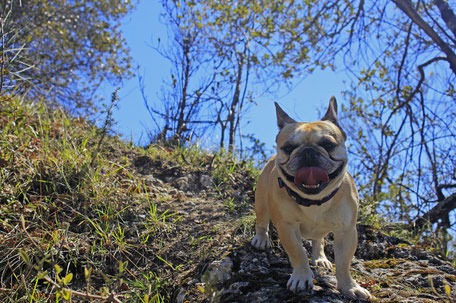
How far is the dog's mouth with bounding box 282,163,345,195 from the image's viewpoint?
8.93ft

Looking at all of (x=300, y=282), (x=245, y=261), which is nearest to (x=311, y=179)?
(x=300, y=282)

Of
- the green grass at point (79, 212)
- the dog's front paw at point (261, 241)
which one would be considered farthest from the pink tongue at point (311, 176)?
the green grass at point (79, 212)

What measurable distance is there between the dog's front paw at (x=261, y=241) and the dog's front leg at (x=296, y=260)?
2.35 ft

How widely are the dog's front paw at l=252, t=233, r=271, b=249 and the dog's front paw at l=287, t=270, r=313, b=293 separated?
84 centimetres

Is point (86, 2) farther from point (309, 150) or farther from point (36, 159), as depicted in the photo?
point (309, 150)

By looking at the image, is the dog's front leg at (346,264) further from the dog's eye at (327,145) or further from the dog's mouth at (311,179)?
the dog's eye at (327,145)

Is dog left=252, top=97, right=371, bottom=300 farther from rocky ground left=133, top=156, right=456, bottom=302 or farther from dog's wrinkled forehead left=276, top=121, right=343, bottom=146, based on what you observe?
rocky ground left=133, top=156, right=456, bottom=302

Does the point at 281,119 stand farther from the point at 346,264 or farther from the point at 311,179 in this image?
the point at 346,264

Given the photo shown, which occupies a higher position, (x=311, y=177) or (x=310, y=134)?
(x=310, y=134)

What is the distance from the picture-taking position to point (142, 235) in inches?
158

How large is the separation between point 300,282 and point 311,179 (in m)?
0.80

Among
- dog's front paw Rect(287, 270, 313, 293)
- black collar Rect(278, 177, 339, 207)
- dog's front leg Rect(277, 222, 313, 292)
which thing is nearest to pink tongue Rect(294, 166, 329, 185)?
black collar Rect(278, 177, 339, 207)

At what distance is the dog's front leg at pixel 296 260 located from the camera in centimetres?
291

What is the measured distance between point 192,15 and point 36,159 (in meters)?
4.87
